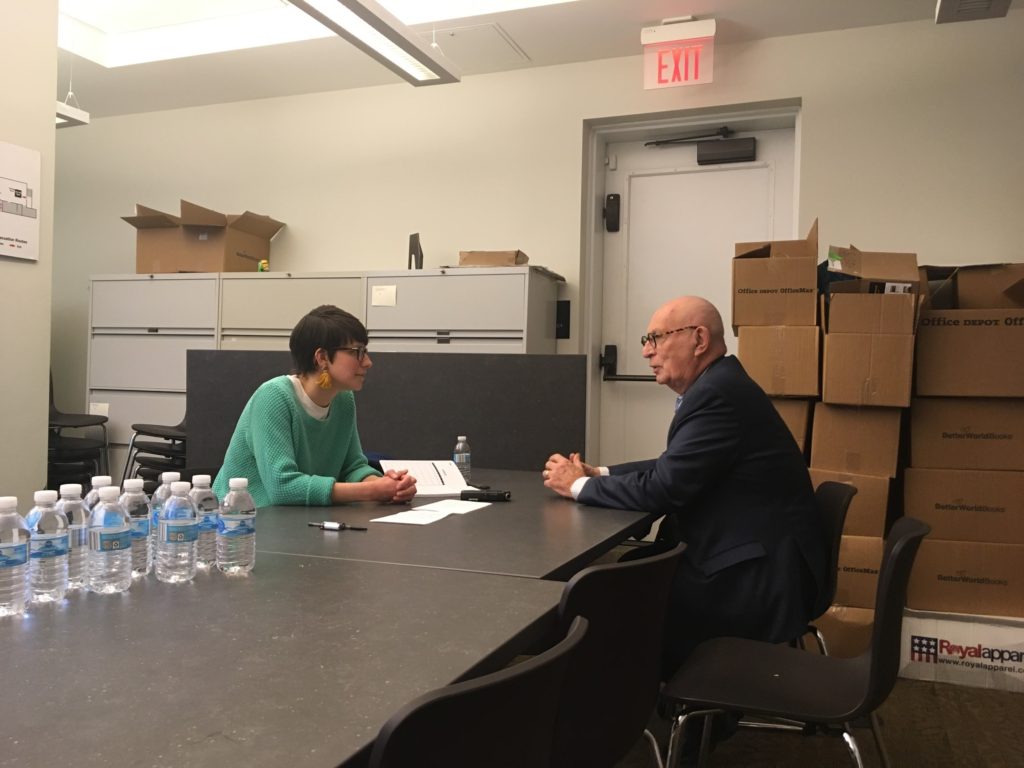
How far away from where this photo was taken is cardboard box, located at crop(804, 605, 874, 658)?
2959 millimetres

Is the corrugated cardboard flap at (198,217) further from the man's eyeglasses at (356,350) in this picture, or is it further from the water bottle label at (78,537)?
the water bottle label at (78,537)

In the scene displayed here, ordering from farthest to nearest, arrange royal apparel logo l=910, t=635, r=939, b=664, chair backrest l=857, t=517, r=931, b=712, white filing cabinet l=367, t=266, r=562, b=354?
1. white filing cabinet l=367, t=266, r=562, b=354
2. royal apparel logo l=910, t=635, r=939, b=664
3. chair backrest l=857, t=517, r=931, b=712

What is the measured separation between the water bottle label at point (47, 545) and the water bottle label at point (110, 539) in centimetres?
5

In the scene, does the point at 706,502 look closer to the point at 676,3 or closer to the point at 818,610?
the point at 818,610

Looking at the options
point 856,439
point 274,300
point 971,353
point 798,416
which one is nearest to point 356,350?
point 798,416

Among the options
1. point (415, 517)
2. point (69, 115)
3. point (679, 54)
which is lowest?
point (415, 517)

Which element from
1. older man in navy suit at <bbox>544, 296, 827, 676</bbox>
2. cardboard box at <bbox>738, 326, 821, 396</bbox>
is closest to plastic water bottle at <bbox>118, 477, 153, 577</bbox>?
older man in navy suit at <bbox>544, 296, 827, 676</bbox>

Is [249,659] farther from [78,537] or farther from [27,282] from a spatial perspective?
[27,282]

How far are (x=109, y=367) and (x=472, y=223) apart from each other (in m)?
2.47

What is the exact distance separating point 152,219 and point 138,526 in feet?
13.3

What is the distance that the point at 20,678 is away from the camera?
865mm

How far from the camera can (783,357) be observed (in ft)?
10.3

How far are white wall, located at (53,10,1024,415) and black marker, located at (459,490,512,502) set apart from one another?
2548mm

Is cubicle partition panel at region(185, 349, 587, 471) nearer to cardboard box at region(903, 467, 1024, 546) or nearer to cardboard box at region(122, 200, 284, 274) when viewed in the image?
cardboard box at region(903, 467, 1024, 546)
